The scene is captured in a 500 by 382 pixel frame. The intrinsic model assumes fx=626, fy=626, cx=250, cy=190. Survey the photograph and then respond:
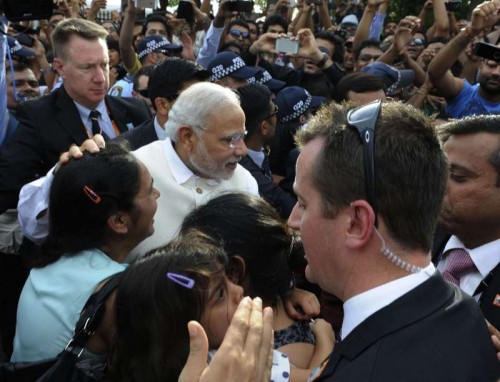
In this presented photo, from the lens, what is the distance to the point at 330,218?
147cm

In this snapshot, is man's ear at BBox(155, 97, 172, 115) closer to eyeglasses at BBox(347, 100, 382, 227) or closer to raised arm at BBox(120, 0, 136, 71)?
eyeglasses at BBox(347, 100, 382, 227)

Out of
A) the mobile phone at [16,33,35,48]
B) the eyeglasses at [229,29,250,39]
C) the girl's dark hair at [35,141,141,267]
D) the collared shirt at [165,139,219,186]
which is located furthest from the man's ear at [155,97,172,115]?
the eyeglasses at [229,29,250,39]

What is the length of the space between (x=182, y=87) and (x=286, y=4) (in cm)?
762

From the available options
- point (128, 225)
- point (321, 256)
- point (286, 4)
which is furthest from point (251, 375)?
A: point (286, 4)

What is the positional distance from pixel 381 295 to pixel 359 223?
0.55 ft

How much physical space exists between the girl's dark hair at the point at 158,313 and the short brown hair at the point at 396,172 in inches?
20.5

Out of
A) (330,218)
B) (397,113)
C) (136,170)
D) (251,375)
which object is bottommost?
(136,170)

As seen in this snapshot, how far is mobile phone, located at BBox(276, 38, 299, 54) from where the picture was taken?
646cm

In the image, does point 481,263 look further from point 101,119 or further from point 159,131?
point 101,119

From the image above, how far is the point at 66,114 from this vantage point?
3.57m

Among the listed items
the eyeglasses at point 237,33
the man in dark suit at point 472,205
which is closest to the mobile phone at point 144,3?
the eyeglasses at point 237,33

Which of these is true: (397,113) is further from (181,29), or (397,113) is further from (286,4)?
(286,4)

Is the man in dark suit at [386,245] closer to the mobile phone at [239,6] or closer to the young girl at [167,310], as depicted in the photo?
the young girl at [167,310]

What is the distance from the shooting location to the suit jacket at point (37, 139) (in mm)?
3231
